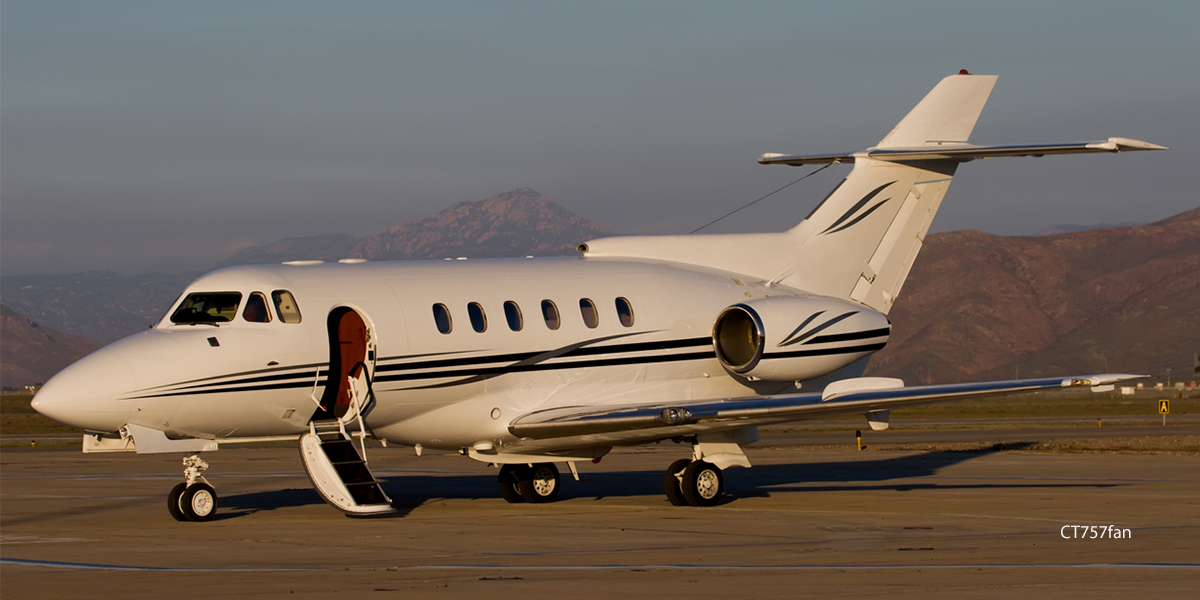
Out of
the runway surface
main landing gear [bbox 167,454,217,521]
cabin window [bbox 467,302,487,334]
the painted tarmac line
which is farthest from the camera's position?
cabin window [bbox 467,302,487,334]

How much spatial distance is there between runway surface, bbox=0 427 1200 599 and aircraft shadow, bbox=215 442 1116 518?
84 millimetres

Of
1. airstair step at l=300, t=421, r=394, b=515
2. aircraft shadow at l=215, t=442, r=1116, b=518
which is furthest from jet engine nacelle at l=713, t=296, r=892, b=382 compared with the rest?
airstair step at l=300, t=421, r=394, b=515

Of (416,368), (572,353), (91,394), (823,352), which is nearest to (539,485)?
(572,353)

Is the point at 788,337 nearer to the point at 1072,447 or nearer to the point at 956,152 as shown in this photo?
the point at 956,152

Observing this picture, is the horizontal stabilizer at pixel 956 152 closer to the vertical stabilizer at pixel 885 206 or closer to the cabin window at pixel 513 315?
the vertical stabilizer at pixel 885 206

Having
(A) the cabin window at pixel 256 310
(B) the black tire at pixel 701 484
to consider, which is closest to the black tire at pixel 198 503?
(A) the cabin window at pixel 256 310

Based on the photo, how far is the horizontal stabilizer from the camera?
20.0 m

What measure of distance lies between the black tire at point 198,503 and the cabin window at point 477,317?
168 inches

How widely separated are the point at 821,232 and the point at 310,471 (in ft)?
33.8

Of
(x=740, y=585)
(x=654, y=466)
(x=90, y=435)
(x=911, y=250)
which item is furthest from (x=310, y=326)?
(x=654, y=466)

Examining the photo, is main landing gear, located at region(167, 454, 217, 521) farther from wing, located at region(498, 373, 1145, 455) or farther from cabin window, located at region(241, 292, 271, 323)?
wing, located at region(498, 373, 1145, 455)

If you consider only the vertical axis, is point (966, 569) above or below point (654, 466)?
below

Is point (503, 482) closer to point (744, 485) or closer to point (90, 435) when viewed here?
point (744, 485)

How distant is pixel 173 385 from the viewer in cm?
1673
